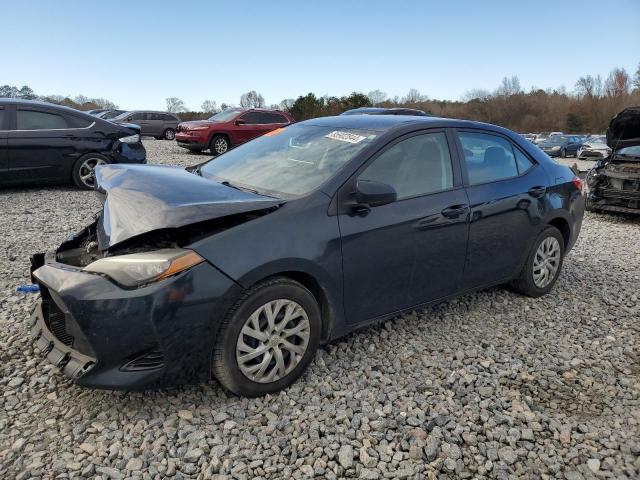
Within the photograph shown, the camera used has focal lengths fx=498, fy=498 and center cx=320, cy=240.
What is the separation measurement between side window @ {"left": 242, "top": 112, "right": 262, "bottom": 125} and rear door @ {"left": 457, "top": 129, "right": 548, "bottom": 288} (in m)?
13.1

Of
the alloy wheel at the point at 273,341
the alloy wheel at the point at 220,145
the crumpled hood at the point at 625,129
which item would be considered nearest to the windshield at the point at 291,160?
the alloy wheel at the point at 273,341

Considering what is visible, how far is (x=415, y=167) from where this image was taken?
3504 mm

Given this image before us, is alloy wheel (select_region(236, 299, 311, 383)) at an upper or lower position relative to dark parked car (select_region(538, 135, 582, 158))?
lower

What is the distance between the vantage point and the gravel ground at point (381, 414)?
2367 millimetres

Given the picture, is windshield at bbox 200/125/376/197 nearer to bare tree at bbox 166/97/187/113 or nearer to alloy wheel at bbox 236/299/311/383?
alloy wheel at bbox 236/299/311/383

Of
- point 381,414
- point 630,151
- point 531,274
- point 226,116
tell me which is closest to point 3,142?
point 381,414

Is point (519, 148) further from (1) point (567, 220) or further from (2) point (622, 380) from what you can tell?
(2) point (622, 380)

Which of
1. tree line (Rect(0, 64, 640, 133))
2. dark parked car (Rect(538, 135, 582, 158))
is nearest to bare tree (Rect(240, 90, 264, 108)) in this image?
tree line (Rect(0, 64, 640, 133))

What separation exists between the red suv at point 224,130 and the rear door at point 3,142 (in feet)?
25.9

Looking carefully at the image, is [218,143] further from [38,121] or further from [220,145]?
[38,121]

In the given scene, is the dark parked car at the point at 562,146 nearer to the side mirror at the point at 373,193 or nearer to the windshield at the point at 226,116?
the windshield at the point at 226,116

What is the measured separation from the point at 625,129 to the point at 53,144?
10.2 m

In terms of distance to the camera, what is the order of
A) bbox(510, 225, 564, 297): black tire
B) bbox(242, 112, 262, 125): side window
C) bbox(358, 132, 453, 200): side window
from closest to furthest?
bbox(358, 132, 453, 200): side window
bbox(510, 225, 564, 297): black tire
bbox(242, 112, 262, 125): side window

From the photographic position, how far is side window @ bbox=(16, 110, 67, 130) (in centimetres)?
800
